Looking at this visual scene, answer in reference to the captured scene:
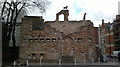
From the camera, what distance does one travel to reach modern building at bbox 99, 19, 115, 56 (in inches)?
4037

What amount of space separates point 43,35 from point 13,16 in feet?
36.6

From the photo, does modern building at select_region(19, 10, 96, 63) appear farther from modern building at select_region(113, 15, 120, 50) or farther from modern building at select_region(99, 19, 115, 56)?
modern building at select_region(99, 19, 115, 56)

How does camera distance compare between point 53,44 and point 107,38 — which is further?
point 107,38

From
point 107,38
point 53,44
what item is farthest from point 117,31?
point 53,44

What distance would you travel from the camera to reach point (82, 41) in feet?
184

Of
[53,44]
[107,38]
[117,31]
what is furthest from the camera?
[107,38]

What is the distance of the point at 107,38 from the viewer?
107 m

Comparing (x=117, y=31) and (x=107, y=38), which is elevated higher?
(x=117, y=31)

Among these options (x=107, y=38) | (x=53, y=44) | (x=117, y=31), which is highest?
(x=117, y=31)

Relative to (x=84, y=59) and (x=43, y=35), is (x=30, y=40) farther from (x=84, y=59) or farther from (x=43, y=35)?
(x=84, y=59)

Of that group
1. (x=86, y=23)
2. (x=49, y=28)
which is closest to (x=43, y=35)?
(x=49, y=28)

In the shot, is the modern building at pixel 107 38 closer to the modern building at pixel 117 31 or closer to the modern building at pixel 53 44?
the modern building at pixel 117 31

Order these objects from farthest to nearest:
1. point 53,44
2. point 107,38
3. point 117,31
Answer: point 107,38, point 117,31, point 53,44

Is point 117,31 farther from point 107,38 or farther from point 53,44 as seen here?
point 53,44
